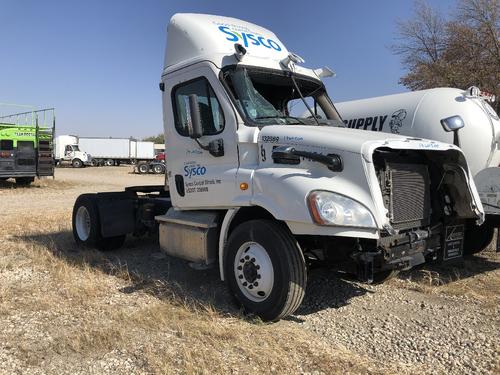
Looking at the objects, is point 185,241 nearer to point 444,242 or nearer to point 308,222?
point 308,222

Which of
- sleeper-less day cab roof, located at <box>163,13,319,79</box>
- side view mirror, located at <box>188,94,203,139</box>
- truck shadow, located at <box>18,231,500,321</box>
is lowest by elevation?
truck shadow, located at <box>18,231,500,321</box>

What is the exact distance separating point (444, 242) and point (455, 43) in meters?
18.2

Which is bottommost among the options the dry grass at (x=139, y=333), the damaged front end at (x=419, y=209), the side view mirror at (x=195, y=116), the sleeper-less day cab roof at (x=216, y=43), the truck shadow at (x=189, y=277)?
the dry grass at (x=139, y=333)

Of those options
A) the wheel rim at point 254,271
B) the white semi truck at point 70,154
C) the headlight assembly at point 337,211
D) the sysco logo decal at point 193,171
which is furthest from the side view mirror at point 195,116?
the white semi truck at point 70,154

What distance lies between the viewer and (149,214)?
7.75 m

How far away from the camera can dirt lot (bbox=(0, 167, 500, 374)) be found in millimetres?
3805

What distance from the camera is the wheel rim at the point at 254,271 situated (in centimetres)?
464

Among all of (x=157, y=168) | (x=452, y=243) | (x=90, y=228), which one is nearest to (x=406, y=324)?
(x=452, y=243)

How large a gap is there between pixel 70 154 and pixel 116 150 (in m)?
6.46

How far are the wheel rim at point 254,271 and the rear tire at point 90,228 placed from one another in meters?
3.60

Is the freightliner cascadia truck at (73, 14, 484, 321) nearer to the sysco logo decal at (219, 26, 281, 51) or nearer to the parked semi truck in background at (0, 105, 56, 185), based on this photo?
the sysco logo decal at (219, 26, 281, 51)

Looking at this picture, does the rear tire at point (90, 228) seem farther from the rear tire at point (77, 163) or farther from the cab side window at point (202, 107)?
the rear tire at point (77, 163)

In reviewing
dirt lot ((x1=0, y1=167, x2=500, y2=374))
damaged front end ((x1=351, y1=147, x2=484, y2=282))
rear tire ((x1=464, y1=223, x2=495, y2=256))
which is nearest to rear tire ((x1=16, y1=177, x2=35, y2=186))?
dirt lot ((x1=0, y1=167, x2=500, y2=374))

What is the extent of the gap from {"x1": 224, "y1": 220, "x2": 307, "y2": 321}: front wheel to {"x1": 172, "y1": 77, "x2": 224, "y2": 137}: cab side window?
123cm
